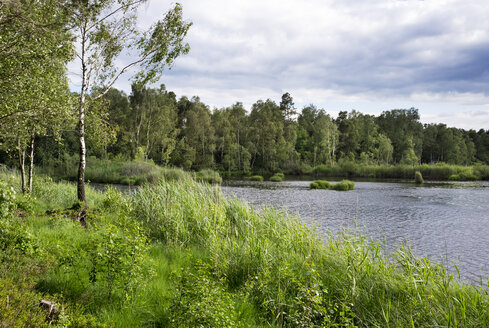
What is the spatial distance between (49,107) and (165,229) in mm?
4811

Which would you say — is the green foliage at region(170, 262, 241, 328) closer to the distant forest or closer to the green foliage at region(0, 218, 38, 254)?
the green foliage at region(0, 218, 38, 254)

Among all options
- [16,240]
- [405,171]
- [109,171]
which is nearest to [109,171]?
[109,171]

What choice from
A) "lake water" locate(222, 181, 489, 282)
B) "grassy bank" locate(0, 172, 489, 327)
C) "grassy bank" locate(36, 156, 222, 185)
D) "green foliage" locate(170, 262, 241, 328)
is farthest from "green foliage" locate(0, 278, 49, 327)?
"grassy bank" locate(36, 156, 222, 185)

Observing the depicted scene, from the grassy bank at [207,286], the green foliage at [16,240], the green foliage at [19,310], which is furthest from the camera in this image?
the green foliage at [16,240]

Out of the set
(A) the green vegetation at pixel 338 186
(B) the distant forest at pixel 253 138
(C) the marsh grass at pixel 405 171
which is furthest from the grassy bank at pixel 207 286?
(C) the marsh grass at pixel 405 171

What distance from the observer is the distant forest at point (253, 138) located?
165 ft

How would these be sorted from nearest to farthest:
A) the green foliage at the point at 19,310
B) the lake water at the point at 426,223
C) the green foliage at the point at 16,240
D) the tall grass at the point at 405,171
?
the green foliage at the point at 19,310 < the green foliage at the point at 16,240 < the lake water at the point at 426,223 < the tall grass at the point at 405,171

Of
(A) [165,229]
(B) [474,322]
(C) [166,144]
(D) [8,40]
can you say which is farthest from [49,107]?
(C) [166,144]

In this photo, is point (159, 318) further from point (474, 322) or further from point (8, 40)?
point (8, 40)

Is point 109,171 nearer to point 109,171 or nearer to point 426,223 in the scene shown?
point 109,171

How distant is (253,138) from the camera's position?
68.6m

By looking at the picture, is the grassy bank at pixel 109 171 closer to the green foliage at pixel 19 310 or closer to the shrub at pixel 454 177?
the green foliage at pixel 19 310

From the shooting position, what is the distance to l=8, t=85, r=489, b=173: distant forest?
5041 centimetres

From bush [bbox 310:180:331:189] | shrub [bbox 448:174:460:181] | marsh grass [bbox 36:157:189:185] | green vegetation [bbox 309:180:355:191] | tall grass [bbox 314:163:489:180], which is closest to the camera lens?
green vegetation [bbox 309:180:355:191]
